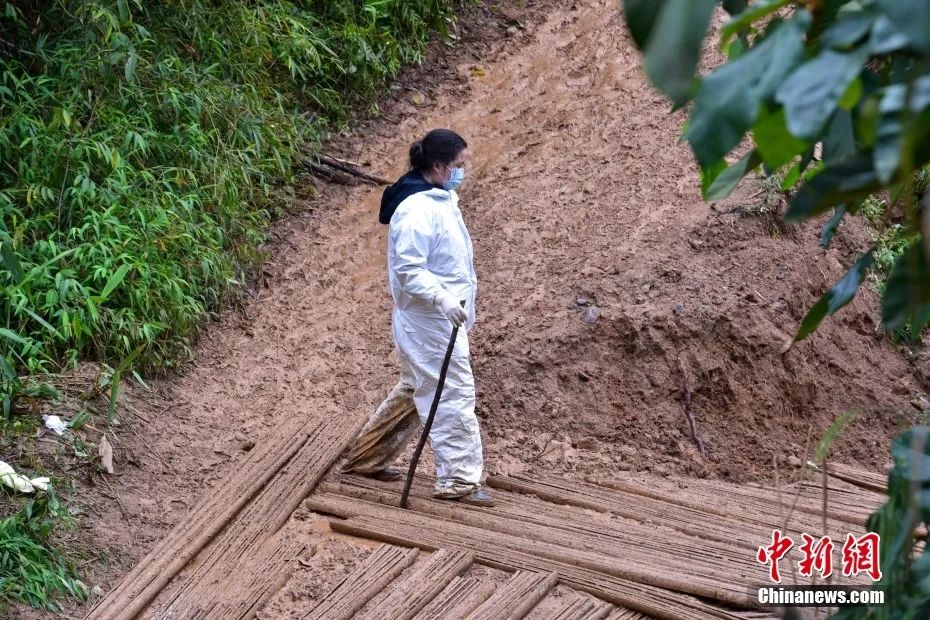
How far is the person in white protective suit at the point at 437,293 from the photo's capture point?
154 inches

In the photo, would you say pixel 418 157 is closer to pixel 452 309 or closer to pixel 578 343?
pixel 452 309

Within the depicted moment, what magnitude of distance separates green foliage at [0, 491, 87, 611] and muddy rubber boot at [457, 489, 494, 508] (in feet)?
4.78

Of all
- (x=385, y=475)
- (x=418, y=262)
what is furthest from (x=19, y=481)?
(x=418, y=262)

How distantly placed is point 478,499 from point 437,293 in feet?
2.83

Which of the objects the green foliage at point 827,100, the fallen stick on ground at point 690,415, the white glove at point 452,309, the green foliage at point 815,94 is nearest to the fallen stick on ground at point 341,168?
the fallen stick on ground at point 690,415

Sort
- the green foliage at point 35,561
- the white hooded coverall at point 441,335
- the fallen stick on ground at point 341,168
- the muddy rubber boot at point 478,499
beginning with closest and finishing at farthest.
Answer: the green foliage at point 35,561, the white hooded coverall at point 441,335, the muddy rubber boot at point 478,499, the fallen stick on ground at point 341,168

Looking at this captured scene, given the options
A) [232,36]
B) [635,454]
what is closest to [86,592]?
[635,454]

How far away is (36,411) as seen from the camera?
4.30 metres

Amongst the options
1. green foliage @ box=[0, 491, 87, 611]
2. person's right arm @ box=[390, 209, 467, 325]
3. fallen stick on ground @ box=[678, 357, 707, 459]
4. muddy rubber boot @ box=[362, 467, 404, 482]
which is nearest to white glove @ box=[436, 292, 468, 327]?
person's right arm @ box=[390, 209, 467, 325]

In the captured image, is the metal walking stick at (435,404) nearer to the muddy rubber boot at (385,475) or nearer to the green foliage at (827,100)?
the muddy rubber boot at (385,475)

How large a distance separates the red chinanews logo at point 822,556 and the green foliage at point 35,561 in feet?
7.84

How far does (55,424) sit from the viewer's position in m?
4.27

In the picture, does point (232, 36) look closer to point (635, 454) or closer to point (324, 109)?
point (324, 109)

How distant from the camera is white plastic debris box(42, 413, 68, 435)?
14.0 feet
